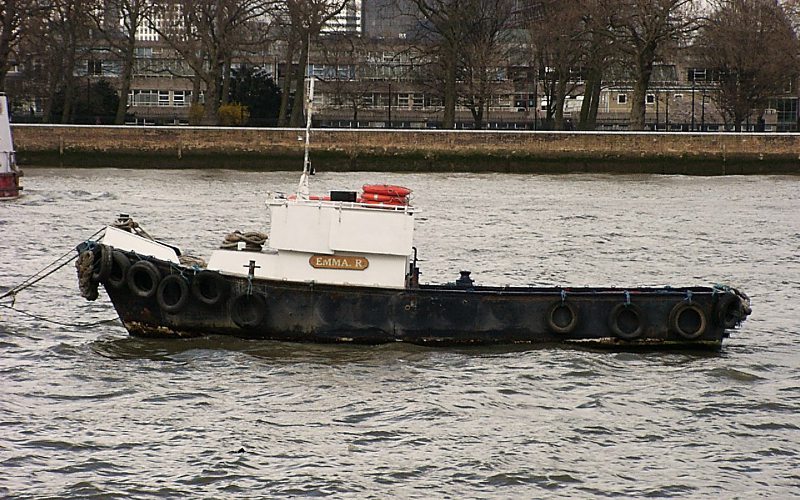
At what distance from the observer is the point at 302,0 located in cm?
7256

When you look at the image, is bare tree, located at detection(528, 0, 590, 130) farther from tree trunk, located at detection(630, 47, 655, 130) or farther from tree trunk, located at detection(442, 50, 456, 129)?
tree trunk, located at detection(442, 50, 456, 129)

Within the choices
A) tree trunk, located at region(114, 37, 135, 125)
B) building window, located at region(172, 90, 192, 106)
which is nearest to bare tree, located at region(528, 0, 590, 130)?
tree trunk, located at region(114, 37, 135, 125)

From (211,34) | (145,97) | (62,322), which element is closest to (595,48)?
(211,34)

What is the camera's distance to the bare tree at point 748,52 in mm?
72625

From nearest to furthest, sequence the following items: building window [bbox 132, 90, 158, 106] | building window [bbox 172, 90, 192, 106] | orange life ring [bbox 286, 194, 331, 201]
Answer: orange life ring [bbox 286, 194, 331, 201]
building window [bbox 132, 90, 158, 106]
building window [bbox 172, 90, 192, 106]

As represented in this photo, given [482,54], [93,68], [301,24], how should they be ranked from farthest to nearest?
[93,68]
[482,54]
[301,24]

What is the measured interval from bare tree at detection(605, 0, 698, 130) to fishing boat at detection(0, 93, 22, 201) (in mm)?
31516

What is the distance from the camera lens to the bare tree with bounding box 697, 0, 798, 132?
238 ft

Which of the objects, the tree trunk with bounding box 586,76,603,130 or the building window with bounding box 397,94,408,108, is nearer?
the tree trunk with bounding box 586,76,603,130

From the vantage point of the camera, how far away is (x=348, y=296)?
1952 centimetres

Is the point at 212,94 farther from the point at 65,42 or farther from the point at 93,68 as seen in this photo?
the point at 93,68

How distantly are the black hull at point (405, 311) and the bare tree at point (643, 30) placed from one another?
4655cm

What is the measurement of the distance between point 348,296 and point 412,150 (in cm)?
4398

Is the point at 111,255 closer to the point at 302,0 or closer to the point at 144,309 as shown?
the point at 144,309
